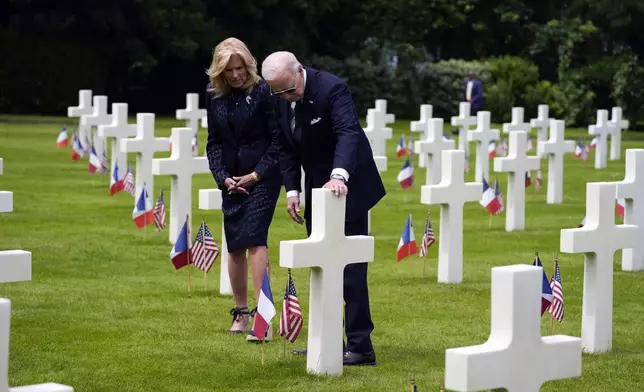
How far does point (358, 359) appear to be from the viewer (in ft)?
30.2

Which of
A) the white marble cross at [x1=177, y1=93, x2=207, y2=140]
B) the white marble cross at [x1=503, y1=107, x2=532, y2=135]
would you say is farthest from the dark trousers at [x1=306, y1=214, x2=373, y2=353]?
the white marble cross at [x1=503, y1=107, x2=532, y2=135]

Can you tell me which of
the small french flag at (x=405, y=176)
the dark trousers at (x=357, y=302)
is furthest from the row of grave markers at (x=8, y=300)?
the small french flag at (x=405, y=176)

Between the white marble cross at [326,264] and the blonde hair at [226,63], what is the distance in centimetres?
148

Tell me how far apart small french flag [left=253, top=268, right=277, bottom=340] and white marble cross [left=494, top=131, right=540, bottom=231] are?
8.90 m

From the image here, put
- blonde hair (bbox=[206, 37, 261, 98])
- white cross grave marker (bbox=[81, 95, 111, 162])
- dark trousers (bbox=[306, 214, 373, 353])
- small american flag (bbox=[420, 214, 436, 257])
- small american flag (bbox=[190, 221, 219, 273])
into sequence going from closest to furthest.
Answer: dark trousers (bbox=[306, 214, 373, 353]), blonde hair (bbox=[206, 37, 261, 98]), small american flag (bbox=[190, 221, 219, 273]), small american flag (bbox=[420, 214, 436, 257]), white cross grave marker (bbox=[81, 95, 111, 162])

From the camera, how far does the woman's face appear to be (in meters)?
9.69

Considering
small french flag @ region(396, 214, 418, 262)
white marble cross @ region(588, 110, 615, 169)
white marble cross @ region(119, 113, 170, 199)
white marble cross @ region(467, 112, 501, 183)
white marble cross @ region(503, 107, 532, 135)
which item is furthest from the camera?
white marble cross @ region(588, 110, 615, 169)

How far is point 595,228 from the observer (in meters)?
9.16

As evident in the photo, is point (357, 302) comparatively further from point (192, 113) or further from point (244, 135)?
point (192, 113)

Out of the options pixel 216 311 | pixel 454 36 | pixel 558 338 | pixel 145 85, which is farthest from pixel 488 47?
pixel 558 338

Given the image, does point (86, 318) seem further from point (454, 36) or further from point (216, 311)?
point (454, 36)

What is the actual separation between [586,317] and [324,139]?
1975 mm

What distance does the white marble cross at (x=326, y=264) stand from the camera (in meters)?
8.47

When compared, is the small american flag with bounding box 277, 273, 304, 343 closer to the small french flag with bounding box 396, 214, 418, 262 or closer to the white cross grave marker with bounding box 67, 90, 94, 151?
the small french flag with bounding box 396, 214, 418, 262
